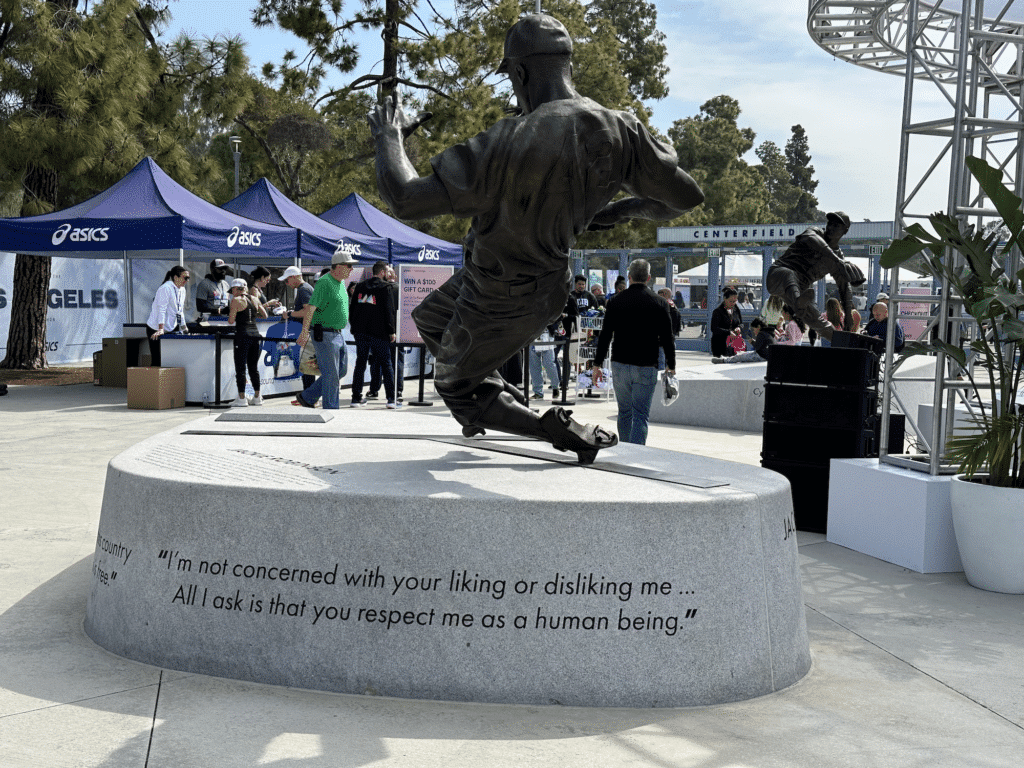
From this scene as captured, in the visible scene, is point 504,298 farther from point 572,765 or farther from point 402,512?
point 572,765

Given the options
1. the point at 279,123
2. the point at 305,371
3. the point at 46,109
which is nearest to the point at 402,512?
the point at 305,371

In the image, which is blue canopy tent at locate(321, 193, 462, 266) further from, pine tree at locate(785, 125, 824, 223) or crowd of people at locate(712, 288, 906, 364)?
pine tree at locate(785, 125, 824, 223)

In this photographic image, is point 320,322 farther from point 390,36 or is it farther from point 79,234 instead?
point 390,36

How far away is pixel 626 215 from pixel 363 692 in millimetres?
2247

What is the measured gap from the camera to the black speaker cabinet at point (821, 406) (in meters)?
7.29

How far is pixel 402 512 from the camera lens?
12.2 feet

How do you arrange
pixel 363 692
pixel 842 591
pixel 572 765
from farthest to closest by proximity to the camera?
pixel 842 591 → pixel 363 692 → pixel 572 765

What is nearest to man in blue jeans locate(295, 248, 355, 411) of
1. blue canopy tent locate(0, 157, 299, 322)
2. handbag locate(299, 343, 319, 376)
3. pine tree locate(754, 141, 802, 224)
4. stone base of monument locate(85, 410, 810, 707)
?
handbag locate(299, 343, 319, 376)

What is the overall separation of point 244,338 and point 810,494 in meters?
8.20

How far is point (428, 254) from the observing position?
20125mm

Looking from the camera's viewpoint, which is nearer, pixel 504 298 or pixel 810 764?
pixel 810 764

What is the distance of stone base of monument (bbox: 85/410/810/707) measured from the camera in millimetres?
3676

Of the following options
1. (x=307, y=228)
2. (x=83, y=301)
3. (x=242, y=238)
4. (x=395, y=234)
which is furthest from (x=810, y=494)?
(x=83, y=301)

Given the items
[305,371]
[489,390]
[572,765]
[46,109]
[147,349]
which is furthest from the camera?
[46,109]
